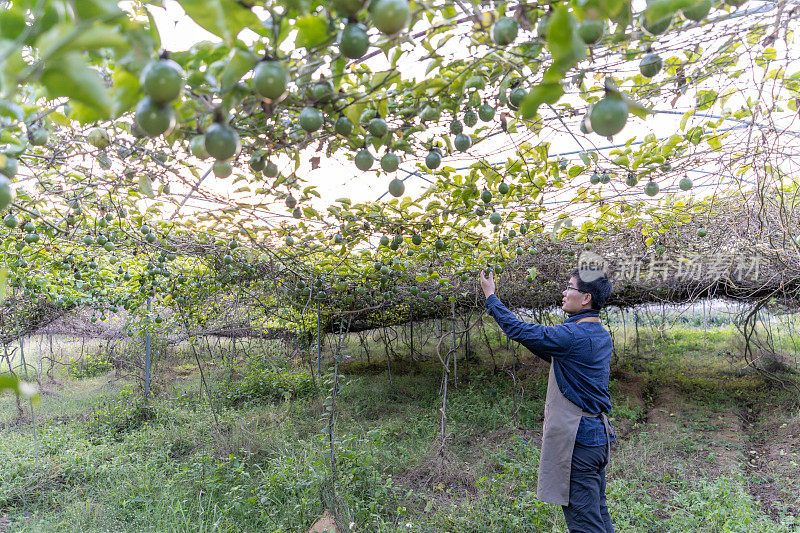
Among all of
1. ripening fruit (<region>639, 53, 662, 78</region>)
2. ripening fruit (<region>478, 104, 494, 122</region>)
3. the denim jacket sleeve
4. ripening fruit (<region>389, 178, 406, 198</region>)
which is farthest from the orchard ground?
ripening fruit (<region>639, 53, 662, 78</region>)

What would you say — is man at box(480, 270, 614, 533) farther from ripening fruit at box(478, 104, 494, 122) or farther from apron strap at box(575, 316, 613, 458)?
ripening fruit at box(478, 104, 494, 122)

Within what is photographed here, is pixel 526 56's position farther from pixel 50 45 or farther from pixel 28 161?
pixel 28 161

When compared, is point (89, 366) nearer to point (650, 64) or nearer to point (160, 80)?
point (160, 80)

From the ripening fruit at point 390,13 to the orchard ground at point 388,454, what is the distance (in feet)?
10.2

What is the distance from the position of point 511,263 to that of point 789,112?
2620mm

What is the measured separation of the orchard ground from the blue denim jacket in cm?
157

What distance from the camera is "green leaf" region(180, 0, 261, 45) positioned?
646mm

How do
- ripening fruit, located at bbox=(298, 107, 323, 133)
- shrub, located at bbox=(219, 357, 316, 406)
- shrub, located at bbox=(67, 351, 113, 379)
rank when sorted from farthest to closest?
shrub, located at bbox=(67, 351, 113, 379) → shrub, located at bbox=(219, 357, 316, 406) → ripening fruit, located at bbox=(298, 107, 323, 133)

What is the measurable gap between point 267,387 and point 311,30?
706cm

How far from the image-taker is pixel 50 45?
49 centimetres

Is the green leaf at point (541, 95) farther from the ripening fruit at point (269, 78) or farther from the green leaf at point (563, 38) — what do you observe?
the ripening fruit at point (269, 78)

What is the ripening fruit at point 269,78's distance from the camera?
0.80 meters

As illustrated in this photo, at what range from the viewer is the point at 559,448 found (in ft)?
6.92

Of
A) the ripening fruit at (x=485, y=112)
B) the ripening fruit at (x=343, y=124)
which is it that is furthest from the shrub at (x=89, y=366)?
the ripening fruit at (x=485, y=112)
